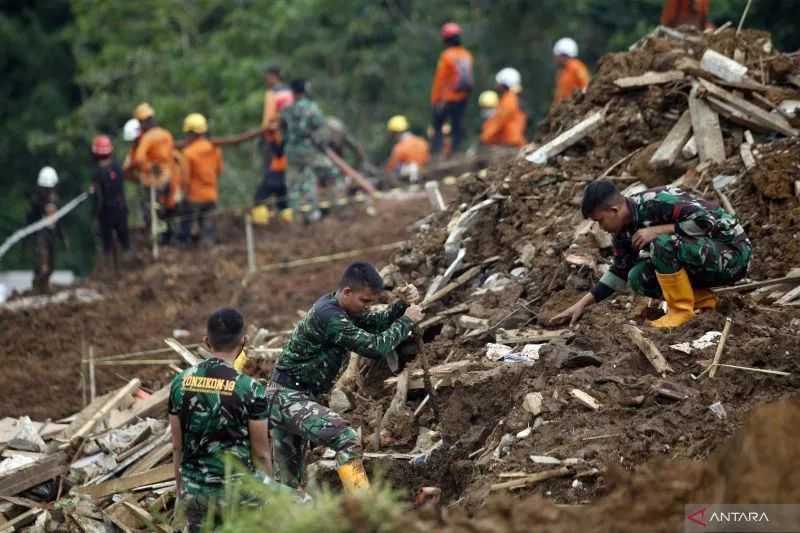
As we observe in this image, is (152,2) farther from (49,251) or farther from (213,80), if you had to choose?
(49,251)

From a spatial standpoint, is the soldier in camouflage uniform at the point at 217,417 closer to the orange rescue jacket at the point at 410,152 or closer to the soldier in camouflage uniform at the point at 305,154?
the soldier in camouflage uniform at the point at 305,154

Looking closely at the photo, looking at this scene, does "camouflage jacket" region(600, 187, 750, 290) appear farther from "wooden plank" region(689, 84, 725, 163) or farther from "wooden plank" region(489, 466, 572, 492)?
"wooden plank" region(689, 84, 725, 163)

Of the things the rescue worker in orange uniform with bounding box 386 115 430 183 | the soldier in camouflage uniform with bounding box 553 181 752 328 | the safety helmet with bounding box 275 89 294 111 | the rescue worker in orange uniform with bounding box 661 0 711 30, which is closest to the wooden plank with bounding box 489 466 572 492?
the soldier in camouflage uniform with bounding box 553 181 752 328

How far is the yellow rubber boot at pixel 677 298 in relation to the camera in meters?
9.44

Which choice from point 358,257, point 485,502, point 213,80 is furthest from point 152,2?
point 485,502

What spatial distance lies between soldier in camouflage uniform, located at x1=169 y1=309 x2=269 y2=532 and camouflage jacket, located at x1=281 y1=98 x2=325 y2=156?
13.6 metres

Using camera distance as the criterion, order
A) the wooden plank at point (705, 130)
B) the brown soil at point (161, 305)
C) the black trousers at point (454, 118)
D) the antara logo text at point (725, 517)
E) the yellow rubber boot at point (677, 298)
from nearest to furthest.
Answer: the antara logo text at point (725, 517), the yellow rubber boot at point (677, 298), the wooden plank at point (705, 130), the brown soil at point (161, 305), the black trousers at point (454, 118)

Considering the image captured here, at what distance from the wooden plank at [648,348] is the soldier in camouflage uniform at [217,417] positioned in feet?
9.00

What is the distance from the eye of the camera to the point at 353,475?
350 inches

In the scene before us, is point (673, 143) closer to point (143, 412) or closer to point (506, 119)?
point (143, 412)

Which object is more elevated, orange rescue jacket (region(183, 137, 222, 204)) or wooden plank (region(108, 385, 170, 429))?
orange rescue jacket (region(183, 137, 222, 204))

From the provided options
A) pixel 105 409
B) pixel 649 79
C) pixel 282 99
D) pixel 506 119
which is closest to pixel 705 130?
pixel 649 79

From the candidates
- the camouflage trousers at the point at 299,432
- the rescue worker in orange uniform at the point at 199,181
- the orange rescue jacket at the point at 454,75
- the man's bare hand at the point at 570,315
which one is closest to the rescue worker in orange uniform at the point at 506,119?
the orange rescue jacket at the point at 454,75

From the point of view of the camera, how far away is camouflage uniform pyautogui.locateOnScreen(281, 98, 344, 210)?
840 inches
